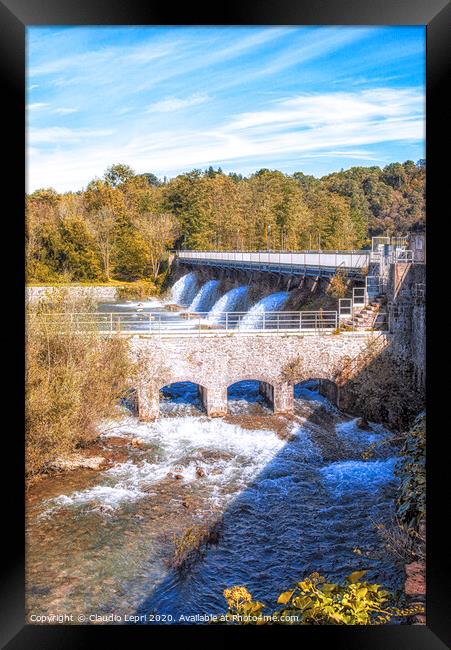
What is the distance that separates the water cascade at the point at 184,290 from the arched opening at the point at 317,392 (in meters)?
12.5

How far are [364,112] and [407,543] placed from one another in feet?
21.7

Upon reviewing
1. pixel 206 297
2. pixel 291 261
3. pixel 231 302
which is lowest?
pixel 231 302

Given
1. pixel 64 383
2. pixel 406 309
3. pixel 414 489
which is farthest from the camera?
pixel 406 309

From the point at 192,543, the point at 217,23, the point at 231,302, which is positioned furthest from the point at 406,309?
the point at 231,302

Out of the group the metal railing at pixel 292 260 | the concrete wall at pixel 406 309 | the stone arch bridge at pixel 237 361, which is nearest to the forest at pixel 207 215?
the metal railing at pixel 292 260

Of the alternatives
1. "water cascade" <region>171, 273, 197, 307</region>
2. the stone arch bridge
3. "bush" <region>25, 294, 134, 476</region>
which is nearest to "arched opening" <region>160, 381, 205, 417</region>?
the stone arch bridge

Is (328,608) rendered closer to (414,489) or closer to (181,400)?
(414,489)

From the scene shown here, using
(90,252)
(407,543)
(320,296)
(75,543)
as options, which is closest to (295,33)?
(407,543)

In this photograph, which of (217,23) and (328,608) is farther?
(217,23)

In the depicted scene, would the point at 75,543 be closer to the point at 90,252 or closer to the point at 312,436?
the point at 312,436

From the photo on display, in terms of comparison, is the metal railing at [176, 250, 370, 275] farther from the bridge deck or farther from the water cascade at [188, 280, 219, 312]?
the water cascade at [188, 280, 219, 312]

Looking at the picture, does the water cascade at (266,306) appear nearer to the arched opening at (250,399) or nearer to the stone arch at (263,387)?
the arched opening at (250,399)

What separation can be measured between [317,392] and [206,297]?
37.7 ft

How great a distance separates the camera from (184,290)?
90.7 ft
